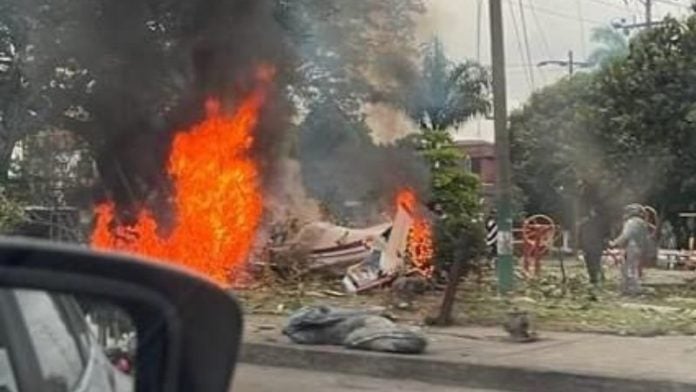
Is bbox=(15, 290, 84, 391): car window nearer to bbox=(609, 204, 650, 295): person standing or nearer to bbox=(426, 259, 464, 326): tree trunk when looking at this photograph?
bbox=(426, 259, 464, 326): tree trunk

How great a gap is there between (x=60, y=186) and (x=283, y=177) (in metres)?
3.94

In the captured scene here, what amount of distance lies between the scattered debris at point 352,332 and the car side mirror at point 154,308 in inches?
349

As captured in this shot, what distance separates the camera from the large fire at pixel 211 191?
58.6ft

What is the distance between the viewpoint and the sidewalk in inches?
370

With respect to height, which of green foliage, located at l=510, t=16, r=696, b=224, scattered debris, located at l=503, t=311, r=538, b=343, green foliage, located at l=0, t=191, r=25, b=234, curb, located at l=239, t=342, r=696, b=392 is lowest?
curb, located at l=239, t=342, r=696, b=392

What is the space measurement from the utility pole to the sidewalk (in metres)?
3.59

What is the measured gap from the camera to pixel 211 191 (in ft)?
59.4

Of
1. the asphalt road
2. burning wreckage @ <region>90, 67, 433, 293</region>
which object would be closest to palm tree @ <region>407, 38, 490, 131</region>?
burning wreckage @ <region>90, 67, 433, 293</region>

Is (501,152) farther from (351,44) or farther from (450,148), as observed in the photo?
(450,148)

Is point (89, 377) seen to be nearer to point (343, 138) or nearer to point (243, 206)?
point (243, 206)

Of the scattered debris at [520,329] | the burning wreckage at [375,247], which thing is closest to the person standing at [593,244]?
the burning wreckage at [375,247]

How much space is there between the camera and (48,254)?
178 centimetres

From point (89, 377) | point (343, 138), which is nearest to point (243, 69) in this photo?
point (343, 138)

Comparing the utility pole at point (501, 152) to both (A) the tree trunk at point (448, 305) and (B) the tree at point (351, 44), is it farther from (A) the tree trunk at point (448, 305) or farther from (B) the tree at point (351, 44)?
(B) the tree at point (351, 44)
